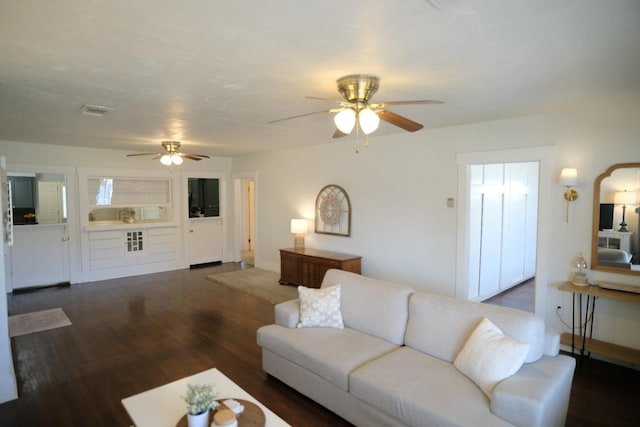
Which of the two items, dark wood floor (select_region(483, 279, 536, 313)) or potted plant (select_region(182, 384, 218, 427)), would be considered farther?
dark wood floor (select_region(483, 279, 536, 313))

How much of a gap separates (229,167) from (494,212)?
584cm

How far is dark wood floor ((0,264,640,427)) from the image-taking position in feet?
9.07

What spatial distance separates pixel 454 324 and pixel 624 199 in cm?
230

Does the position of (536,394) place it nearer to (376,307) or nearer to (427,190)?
(376,307)

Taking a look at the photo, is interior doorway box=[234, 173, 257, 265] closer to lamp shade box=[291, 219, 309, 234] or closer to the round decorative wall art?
lamp shade box=[291, 219, 309, 234]

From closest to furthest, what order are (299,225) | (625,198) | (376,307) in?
(376,307) → (625,198) → (299,225)

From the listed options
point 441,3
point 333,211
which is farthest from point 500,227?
point 441,3

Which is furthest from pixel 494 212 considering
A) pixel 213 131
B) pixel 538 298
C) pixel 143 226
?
pixel 143 226

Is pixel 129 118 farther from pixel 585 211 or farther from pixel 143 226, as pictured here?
pixel 585 211

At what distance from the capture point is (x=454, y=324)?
2627 mm

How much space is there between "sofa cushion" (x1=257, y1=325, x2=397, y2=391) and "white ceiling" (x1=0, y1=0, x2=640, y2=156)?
2.05 m

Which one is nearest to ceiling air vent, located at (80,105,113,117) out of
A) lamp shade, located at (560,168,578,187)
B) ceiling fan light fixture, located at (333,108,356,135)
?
ceiling fan light fixture, located at (333,108,356,135)

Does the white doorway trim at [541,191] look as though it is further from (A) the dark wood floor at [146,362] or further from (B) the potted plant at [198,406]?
(B) the potted plant at [198,406]

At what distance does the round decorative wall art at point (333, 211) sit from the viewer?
602 cm
